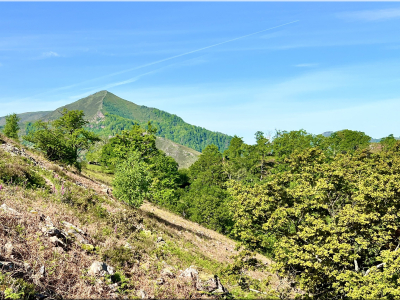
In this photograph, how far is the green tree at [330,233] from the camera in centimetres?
1736

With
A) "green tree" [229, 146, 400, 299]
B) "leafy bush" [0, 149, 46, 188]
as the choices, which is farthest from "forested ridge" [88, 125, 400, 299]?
"leafy bush" [0, 149, 46, 188]

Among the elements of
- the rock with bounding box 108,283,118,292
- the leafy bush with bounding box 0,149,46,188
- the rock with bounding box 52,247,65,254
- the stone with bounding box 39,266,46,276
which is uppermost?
the leafy bush with bounding box 0,149,46,188

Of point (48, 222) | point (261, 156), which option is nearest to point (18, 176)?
point (48, 222)

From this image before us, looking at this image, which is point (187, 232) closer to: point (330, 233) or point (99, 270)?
point (330, 233)

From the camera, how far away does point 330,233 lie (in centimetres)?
1989

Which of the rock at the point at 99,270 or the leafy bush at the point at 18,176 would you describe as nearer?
the rock at the point at 99,270

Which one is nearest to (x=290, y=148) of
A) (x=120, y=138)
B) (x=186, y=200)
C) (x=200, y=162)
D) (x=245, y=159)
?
(x=245, y=159)

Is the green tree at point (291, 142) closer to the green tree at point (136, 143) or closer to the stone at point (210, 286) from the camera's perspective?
the green tree at point (136, 143)

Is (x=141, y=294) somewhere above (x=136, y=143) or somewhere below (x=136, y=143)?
below

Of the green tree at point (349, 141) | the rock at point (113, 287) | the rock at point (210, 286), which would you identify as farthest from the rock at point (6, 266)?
the green tree at point (349, 141)

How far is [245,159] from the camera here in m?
78.8

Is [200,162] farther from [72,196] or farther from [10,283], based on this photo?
[10,283]

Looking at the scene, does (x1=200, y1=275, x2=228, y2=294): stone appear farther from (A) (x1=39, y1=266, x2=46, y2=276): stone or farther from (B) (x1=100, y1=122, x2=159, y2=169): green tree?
(B) (x1=100, y1=122, x2=159, y2=169): green tree

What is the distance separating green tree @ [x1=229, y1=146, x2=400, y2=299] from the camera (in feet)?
57.0
